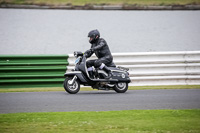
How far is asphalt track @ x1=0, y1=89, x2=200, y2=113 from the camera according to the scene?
7.59m

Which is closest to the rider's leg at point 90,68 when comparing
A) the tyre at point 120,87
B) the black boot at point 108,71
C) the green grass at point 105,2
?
the black boot at point 108,71

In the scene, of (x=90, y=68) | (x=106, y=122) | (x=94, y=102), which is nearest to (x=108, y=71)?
(x=90, y=68)

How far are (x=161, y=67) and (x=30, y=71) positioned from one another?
11.6ft

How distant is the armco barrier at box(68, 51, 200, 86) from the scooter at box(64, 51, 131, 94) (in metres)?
1.33

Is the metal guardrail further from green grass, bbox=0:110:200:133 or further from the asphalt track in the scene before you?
green grass, bbox=0:110:200:133

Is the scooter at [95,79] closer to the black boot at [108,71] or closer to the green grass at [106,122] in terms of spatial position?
the black boot at [108,71]

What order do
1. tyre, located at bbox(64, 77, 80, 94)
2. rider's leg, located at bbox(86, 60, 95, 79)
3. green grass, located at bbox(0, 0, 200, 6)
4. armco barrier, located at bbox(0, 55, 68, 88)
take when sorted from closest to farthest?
tyre, located at bbox(64, 77, 80, 94)
rider's leg, located at bbox(86, 60, 95, 79)
armco barrier, located at bbox(0, 55, 68, 88)
green grass, located at bbox(0, 0, 200, 6)

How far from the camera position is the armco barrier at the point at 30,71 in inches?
460

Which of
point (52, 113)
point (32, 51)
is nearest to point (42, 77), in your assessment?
point (32, 51)

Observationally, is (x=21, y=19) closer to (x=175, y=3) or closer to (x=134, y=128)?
(x=175, y=3)

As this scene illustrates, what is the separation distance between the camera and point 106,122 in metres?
6.11

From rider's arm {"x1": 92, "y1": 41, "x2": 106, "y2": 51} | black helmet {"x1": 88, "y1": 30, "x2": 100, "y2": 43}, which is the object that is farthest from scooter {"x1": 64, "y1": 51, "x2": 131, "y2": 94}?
black helmet {"x1": 88, "y1": 30, "x2": 100, "y2": 43}

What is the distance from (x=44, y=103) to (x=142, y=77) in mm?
4466

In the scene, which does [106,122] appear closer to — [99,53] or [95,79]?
[95,79]
